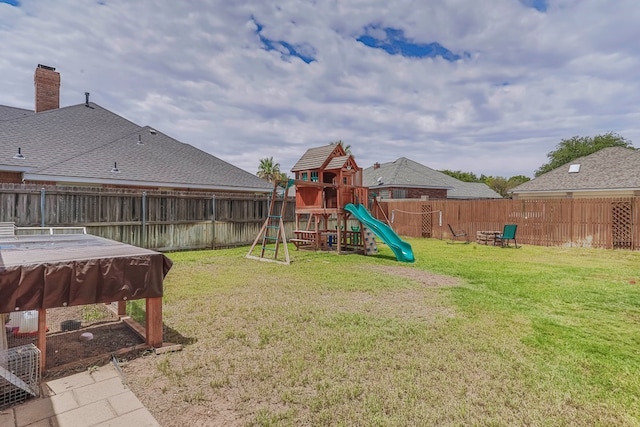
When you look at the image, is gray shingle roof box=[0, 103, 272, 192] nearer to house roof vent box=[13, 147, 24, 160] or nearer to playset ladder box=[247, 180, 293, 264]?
house roof vent box=[13, 147, 24, 160]

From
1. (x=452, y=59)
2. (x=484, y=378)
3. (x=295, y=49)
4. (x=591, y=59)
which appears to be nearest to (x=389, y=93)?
(x=452, y=59)

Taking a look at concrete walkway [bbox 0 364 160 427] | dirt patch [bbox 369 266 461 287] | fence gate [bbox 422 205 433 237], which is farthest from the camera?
fence gate [bbox 422 205 433 237]

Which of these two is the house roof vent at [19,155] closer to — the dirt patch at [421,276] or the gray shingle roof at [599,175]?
the dirt patch at [421,276]

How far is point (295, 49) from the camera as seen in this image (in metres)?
13.0

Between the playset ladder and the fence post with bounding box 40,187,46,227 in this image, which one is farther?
the playset ladder

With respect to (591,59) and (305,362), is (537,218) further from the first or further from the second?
(305,362)

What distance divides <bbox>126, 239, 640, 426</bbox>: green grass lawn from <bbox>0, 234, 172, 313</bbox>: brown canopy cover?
29.3 inches

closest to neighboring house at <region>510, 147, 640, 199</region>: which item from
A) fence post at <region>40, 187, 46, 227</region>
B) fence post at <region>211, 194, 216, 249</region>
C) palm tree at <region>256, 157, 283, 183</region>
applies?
fence post at <region>211, 194, 216, 249</region>

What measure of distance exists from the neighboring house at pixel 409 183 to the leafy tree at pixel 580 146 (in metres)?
15.0

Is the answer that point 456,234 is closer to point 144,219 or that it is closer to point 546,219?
point 546,219

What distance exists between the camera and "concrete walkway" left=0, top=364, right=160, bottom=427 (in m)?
2.22

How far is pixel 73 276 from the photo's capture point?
2902 millimetres

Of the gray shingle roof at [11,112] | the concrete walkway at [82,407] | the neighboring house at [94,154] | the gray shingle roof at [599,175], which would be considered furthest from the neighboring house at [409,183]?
the concrete walkway at [82,407]

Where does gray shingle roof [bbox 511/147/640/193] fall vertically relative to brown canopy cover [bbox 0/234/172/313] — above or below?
above
